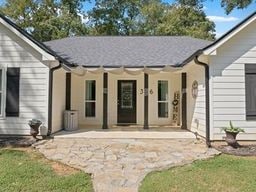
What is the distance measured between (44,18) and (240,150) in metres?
26.2

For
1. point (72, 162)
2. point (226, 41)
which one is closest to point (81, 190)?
point (72, 162)

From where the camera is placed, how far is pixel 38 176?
6664 mm

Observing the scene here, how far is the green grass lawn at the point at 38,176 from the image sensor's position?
19.8ft

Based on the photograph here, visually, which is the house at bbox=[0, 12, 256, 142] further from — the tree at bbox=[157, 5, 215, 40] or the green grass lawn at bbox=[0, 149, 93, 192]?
the tree at bbox=[157, 5, 215, 40]

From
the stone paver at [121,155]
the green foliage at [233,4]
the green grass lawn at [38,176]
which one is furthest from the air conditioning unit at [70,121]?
the green foliage at [233,4]

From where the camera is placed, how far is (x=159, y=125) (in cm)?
1479

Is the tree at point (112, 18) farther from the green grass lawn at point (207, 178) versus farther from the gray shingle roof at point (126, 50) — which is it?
the green grass lawn at point (207, 178)

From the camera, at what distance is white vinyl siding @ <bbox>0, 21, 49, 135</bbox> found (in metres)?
10.7

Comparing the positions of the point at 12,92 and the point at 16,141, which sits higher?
the point at 12,92

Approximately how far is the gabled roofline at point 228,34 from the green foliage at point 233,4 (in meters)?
15.2

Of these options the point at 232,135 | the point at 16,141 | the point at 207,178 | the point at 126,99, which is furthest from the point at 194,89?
the point at 16,141

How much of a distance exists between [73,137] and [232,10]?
63.8 feet

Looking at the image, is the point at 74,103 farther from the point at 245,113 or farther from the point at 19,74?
the point at 245,113

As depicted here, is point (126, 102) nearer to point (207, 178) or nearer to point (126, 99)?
point (126, 99)
